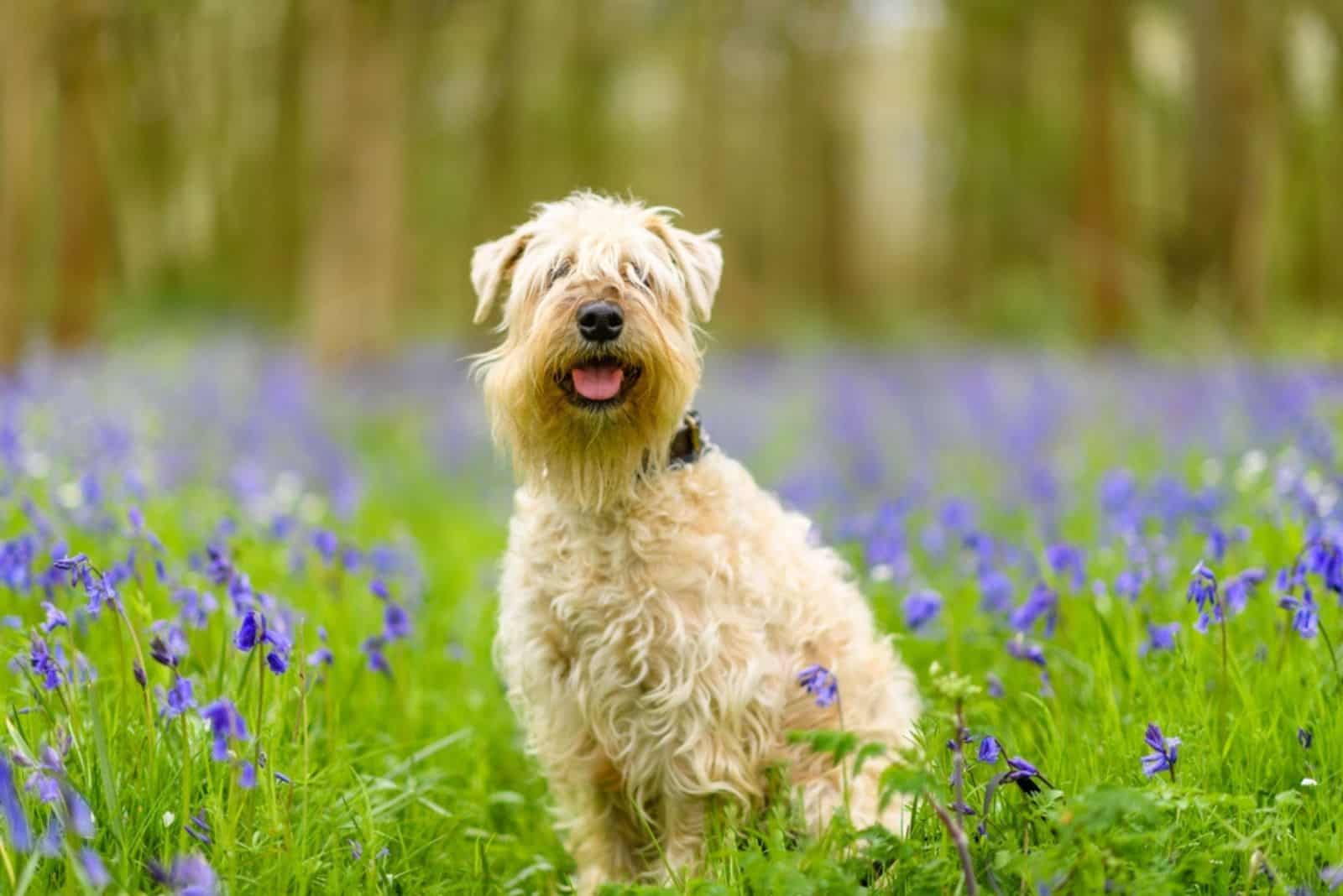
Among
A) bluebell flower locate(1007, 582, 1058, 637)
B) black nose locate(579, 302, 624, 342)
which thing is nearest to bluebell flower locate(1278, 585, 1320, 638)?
bluebell flower locate(1007, 582, 1058, 637)

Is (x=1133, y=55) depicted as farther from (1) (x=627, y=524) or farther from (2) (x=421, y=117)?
(1) (x=627, y=524)

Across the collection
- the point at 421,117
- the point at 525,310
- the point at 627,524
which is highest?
the point at 421,117

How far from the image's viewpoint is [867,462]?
28.4ft

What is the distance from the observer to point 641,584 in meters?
3.58

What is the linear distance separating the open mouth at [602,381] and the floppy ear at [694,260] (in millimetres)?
377

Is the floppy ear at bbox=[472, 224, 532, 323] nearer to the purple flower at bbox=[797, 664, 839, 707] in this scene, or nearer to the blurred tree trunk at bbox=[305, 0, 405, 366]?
the purple flower at bbox=[797, 664, 839, 707]

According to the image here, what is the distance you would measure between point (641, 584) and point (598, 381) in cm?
60

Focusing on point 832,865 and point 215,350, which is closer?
point 832,865

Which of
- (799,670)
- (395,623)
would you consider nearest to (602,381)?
(799,670)

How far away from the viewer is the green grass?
2773 mm

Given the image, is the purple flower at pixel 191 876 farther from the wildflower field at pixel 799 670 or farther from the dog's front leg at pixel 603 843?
the dog's front leg at pixel 603 843

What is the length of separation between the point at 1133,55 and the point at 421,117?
11.8 m

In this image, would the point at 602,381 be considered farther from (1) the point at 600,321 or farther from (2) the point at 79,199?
(2) the point at 79,199

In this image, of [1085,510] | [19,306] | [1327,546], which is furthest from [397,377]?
[1327,546]
